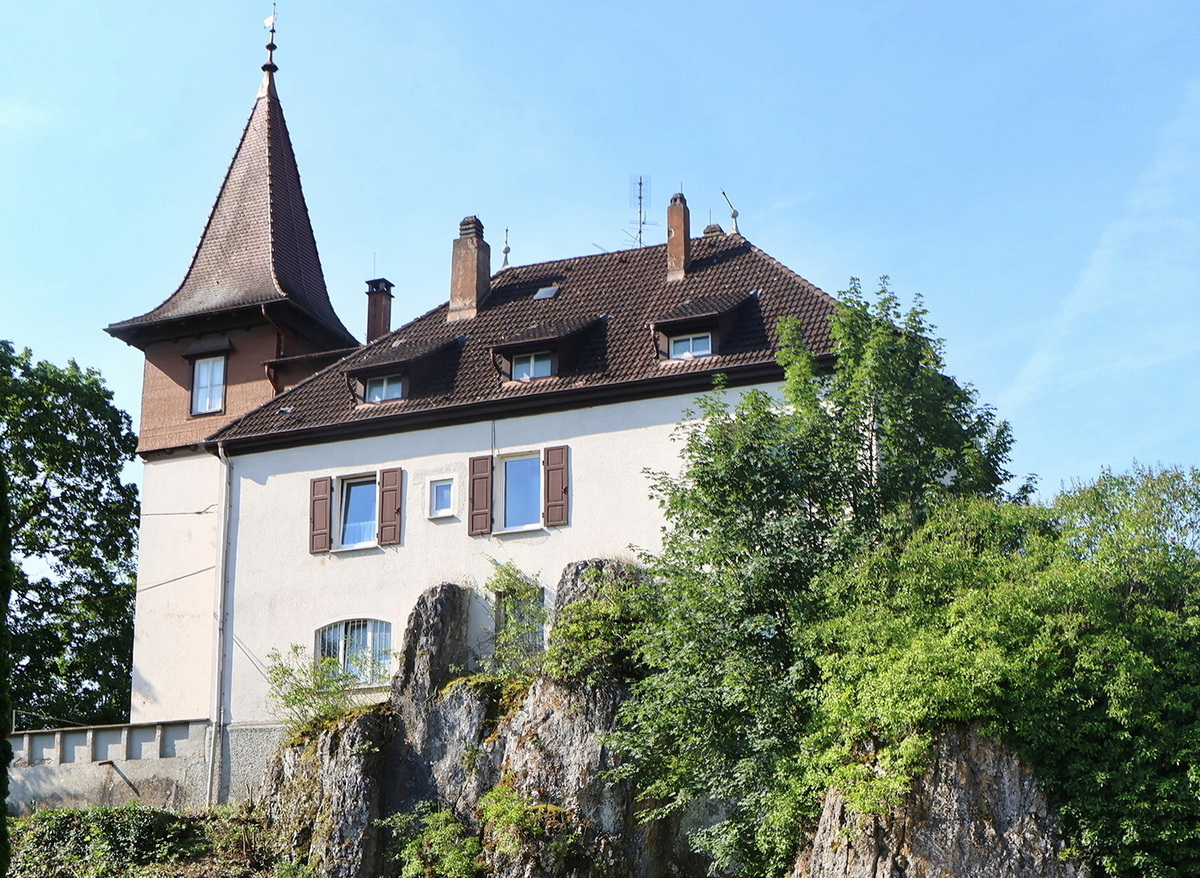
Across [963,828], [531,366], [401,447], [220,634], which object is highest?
[531,366]

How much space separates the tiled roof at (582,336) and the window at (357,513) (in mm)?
1064

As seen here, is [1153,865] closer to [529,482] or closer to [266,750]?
[529,482]

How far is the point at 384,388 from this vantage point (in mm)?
29078

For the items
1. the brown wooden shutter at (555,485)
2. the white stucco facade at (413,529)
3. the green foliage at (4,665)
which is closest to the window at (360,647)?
the white stucco facade at (413,529)

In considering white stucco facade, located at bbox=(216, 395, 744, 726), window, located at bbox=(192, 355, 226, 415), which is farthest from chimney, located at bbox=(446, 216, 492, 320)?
window, located at bbox=(192, 355, 226, 415)

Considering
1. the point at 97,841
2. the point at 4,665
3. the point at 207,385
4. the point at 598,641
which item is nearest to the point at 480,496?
the point at 598,641

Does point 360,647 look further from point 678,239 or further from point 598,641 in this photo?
point 678,239

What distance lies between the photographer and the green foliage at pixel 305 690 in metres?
25.9

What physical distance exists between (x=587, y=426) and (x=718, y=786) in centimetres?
784

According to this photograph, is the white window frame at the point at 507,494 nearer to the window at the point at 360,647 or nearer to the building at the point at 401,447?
the building at the point at 401,447

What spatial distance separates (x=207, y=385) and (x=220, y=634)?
6.43 m

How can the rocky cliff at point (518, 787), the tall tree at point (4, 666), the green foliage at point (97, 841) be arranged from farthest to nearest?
the green foliage at point (97, 841) → the rocky cliff at point (518, 787) → the tall tree at point (4, 666)

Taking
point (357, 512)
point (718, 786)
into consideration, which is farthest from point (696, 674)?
point (357, 512)

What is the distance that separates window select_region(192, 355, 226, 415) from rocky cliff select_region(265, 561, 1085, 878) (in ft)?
28.1
